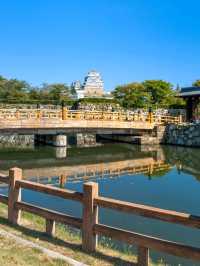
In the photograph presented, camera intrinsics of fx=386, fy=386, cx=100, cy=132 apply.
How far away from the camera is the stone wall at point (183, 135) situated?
2675cm

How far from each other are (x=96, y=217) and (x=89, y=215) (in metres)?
0.10

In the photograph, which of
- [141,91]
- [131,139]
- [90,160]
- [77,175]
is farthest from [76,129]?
[141,91]

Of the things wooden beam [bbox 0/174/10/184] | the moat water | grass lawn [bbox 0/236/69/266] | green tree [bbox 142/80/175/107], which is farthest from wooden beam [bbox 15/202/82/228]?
green tree [bbox 142/80/175/107]

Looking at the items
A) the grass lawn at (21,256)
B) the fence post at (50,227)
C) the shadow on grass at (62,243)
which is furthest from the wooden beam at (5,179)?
the grass lawn at (21,256)

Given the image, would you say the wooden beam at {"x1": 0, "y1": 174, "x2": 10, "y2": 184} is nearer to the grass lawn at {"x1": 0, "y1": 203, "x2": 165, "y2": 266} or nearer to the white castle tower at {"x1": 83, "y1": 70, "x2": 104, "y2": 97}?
the grass lawn at {"x1": 0, "y1": 203, "x2": 165, "y2": 266}

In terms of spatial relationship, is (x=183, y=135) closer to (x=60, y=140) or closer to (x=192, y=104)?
(x=192, y=104)

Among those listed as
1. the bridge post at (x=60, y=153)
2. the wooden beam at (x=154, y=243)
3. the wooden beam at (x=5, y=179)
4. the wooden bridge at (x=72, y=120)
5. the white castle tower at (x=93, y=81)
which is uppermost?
the white castle tower at (x=93, y=81)

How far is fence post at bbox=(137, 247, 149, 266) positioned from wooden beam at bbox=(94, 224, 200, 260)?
10 centimetres

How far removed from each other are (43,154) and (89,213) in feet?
59.2

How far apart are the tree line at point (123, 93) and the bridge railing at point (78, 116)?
1396 cm

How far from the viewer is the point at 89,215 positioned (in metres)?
5.03

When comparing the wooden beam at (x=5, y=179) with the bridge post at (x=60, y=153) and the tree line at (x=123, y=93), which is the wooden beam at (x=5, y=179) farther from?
the tree line at (x=123, y=93)

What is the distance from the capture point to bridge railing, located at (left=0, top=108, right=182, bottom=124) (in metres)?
23.4

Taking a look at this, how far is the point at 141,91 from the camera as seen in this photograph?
48.5 metres
